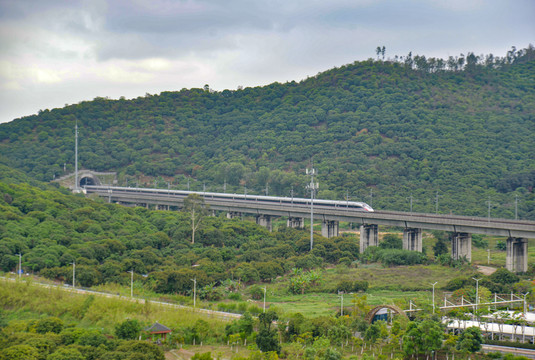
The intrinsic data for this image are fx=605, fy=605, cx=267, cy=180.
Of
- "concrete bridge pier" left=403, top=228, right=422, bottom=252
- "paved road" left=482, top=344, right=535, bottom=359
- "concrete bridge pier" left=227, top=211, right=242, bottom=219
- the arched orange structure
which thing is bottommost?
"paved road" left=482, top=344, right=535, bottom=359

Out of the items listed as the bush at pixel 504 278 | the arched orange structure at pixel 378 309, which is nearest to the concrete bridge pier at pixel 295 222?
the bush at pixel 504 278

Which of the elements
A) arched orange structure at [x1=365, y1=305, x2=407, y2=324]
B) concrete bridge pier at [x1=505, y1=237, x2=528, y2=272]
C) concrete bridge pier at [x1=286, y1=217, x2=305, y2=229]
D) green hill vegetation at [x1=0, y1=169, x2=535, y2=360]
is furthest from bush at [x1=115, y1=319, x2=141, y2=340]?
concrete bridge pier at [x1=286, y1=217, x2=305, y2=229]

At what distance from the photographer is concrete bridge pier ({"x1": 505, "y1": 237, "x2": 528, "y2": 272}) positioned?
74.5m

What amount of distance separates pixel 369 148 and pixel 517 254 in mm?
76931

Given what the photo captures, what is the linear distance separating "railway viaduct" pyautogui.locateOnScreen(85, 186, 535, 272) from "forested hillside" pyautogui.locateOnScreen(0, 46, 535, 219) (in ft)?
60.9

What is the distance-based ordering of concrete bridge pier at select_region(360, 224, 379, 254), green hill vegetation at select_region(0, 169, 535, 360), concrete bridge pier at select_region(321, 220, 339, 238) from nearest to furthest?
green hill vegetation at select_region(0, 169, 535, 360) → concrete bridge pier at select_region(360, 224, 379, 254) → concrete bridge pier at select_region(321, 220, 339, 238)

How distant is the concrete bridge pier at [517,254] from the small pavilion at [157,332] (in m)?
46.7

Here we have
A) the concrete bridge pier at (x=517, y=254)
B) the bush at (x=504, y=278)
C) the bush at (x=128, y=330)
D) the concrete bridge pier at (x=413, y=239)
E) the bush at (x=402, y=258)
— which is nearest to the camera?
the bush at (x=128, y=330)

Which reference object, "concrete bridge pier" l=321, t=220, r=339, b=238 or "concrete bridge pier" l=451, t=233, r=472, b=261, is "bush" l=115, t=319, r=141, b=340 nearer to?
"concrete bridge pier" l=451, t=233, r=472, b=261

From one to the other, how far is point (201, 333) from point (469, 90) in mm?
156967

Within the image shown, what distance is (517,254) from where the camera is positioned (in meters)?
74.8

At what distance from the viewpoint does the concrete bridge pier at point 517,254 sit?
74.5 m

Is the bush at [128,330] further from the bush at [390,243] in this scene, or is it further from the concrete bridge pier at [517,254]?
the bush at [390,243]

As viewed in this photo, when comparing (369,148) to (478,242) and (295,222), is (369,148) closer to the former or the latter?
(295,222)
